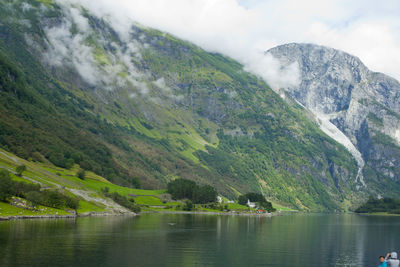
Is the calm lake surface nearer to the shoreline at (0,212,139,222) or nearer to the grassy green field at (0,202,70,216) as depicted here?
the shoreline at (0,212,139,222)

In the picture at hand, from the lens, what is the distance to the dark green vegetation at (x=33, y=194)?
13712cm

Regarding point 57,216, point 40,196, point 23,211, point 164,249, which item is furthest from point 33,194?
point 164,249

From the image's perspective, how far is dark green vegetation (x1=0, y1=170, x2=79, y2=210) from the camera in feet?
450

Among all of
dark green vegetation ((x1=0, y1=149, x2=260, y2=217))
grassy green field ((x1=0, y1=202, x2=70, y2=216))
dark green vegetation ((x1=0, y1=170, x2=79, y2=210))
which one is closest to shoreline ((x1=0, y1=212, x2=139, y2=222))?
dark green vegetation ((x1=0, y1=149, x2=260, y2=217))

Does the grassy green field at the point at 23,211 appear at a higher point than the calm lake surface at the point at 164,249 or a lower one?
higher

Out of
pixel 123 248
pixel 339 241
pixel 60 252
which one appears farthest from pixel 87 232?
pixel 339 241

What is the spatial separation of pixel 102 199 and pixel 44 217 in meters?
57.5

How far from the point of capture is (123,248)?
84.8 metres

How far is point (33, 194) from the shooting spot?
146 metres

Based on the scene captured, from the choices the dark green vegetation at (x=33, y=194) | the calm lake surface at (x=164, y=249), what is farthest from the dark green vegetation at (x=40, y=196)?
the calm lake surface at (x=164, y=249)

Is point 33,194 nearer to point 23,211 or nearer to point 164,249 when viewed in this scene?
point 23,211

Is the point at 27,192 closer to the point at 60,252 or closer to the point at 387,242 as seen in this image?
the point at 60,252

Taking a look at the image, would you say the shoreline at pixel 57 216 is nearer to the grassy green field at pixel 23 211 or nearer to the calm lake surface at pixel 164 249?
the grassy green field at pixel 23 211

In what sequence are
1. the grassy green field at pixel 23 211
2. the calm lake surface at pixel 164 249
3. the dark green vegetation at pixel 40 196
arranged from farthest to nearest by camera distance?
the dark green vegetation at pixel 40 196, the grassy green field at pixel 23 211, the calm lake surface at pixel 164 249
